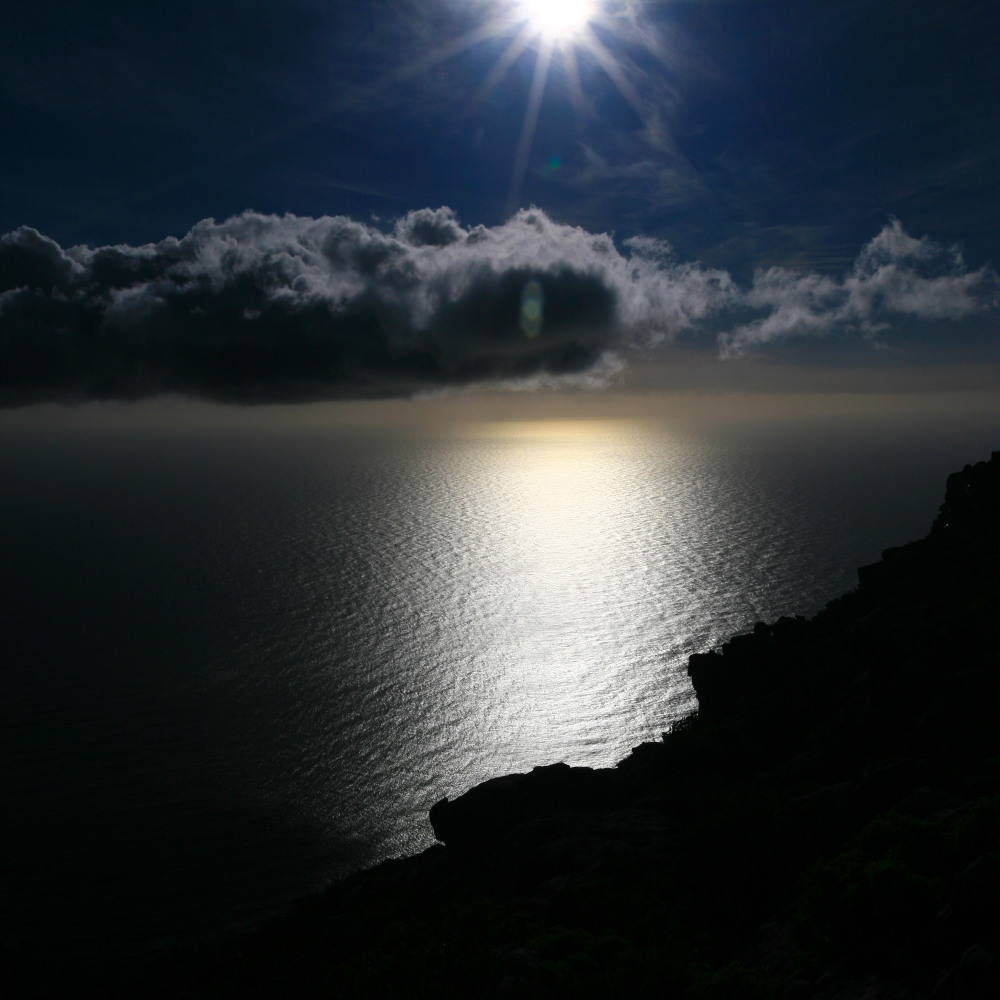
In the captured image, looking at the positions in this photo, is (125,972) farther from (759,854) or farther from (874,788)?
(874,788)

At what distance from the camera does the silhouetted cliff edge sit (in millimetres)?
20391

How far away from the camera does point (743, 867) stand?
30125 mm

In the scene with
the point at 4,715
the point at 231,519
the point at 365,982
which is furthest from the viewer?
the point at 231,519

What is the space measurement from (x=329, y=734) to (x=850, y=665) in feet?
167

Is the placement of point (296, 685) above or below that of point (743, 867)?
below

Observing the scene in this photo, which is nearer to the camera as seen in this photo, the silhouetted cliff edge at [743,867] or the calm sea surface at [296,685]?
the silhouetted cliff edge at [743,867]

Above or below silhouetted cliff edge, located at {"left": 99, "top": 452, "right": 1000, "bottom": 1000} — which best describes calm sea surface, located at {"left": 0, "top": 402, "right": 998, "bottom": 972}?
below

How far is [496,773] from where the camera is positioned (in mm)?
66625

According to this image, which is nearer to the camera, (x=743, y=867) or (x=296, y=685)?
(x=743, y=867)

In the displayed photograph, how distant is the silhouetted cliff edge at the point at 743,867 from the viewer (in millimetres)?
20391

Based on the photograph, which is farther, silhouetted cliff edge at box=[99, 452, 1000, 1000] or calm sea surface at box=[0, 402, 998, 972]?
calm sea surface at box=[0, 402, 998, 972]

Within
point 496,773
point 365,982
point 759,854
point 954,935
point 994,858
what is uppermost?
point 994,858

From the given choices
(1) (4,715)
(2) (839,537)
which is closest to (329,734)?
(1) (4,715)

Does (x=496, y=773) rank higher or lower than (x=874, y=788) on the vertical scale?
lower
